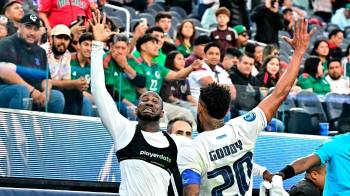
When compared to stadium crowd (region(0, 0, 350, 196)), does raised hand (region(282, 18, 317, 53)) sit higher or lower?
higher

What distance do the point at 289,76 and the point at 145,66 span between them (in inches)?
167

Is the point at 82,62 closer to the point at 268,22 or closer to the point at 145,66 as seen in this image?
the point at 145,66

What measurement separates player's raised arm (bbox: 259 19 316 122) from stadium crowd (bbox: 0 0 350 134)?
3288mm

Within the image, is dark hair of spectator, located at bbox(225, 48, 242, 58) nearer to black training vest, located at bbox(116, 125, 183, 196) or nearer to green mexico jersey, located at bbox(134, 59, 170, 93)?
green mexico jersey, located at bbox(134, 59, 170, 93)

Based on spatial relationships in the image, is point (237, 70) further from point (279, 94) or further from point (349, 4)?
point (349, 4)

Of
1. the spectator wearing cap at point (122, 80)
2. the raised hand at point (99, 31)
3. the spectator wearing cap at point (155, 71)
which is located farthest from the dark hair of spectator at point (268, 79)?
the raised hand at point (99, 31)

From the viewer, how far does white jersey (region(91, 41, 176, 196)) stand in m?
8.10

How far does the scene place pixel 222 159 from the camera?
7984mm

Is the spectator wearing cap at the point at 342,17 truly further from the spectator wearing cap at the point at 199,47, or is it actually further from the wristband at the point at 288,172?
the wristband at the point at 288,172

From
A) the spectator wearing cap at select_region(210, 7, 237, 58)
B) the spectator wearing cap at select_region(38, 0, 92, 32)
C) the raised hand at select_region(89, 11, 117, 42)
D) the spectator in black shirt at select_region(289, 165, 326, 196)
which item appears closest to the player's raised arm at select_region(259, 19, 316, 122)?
the raised hand at select_region(89, 11, 117, 42)

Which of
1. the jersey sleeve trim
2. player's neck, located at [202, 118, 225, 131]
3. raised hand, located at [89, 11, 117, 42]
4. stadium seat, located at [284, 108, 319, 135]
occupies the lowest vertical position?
stadium seat, located at [284, 108, 319, 135]

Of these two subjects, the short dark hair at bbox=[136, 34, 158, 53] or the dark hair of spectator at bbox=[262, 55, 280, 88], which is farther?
the dark hair of spectator at bbox=[262, 55, 280, 88]

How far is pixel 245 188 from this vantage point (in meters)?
8.06

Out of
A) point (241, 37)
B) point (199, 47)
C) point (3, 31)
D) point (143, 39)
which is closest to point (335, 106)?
point (199, 47)
